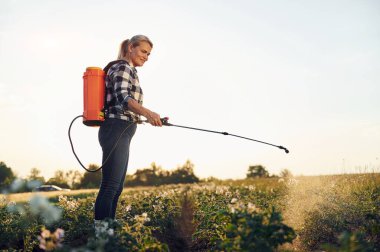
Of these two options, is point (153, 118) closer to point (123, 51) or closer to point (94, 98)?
point (94, 98)

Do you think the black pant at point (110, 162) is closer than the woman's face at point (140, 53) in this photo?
Yes

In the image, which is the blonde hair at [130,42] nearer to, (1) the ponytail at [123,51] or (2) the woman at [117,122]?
(1) the ponytail at [123,51]

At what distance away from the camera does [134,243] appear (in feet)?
11.9

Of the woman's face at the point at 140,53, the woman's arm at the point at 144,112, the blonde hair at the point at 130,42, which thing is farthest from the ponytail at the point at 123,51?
the woman's arm at the point at 144,112

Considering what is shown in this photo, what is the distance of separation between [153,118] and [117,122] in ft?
1.34

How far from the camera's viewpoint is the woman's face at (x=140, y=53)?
485 cm

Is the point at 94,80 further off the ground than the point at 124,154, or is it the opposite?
the point at 94,80

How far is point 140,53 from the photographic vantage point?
4859mm

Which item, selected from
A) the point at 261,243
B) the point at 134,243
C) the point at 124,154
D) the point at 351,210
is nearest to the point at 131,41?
the point at 124,154

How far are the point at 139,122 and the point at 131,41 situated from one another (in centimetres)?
96

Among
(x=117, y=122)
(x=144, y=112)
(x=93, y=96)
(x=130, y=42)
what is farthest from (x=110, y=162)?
(x=130, y=42)

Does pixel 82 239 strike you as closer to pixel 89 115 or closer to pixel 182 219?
pixel 182 219

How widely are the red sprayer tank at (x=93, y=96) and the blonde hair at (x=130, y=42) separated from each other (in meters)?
0.35

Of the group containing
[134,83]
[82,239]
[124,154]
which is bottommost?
[82,239]
